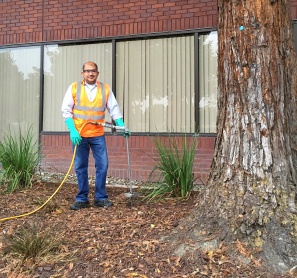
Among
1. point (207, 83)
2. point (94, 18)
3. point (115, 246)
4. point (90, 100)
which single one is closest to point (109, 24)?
point (94, 18)

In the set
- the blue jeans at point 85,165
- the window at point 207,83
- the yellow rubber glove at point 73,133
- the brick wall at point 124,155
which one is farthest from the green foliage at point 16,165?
the window at point 207,83

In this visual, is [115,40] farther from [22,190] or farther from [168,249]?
[168,249]

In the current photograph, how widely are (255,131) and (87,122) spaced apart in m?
2.19

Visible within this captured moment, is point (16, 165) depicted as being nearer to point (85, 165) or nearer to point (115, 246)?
point (85, 165)

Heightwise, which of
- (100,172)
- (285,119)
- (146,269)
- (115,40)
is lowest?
(146,269)

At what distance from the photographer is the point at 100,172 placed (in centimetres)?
476

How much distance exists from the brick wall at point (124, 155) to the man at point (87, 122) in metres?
2.30

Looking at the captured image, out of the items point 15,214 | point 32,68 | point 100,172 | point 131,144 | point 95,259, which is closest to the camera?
point 95,259

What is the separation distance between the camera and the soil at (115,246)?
2.87 m

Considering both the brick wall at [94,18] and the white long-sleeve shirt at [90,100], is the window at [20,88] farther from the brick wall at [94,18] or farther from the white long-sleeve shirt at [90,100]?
the white long-sleeve shirt at [90,100]

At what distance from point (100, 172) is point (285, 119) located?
2.40 meters

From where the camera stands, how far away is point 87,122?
4.65 m

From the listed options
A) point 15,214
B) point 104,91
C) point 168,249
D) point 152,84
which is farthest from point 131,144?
point 168,249

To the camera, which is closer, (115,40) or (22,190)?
(22,190)
